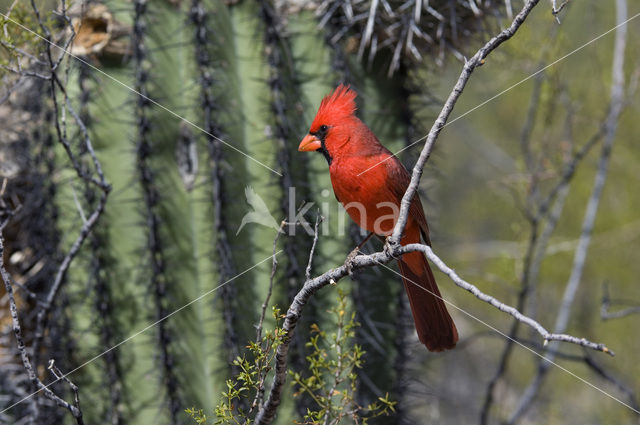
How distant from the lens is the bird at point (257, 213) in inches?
78.1

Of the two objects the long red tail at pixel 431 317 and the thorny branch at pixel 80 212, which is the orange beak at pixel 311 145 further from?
the thorny branch at pixel 80 212

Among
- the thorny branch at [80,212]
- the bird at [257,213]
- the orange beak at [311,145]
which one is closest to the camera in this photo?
the thorny branch at [80,212]

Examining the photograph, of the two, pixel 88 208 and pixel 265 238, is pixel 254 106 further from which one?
pixel 88 208

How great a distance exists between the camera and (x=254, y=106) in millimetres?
2062

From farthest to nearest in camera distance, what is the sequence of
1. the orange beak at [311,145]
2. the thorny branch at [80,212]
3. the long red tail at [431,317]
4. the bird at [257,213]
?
the bird at [257,213] → the orange beak at [311,145] → the long red tail at [431,317] → the thorny branch at [80,212]

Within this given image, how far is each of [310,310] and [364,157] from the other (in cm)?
58

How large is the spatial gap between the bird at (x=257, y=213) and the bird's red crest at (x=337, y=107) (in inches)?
16.3

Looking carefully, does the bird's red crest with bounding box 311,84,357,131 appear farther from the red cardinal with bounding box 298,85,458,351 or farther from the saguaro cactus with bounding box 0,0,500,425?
the saguaro cactus with bounding box 0,0,500,425

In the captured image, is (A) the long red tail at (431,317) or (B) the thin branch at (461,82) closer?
(B) the thin branch at (461,82)

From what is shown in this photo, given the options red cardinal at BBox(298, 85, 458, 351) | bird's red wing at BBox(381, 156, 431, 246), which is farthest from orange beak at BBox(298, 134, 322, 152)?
bird's red wing at BBox(381, 156, 431, 246)

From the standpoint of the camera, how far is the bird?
6.51ft

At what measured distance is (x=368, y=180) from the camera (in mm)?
1670

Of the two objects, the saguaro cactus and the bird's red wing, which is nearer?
the bird's red wing

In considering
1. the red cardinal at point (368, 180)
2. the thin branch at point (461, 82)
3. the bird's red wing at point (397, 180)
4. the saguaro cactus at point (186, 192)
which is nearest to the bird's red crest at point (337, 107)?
the red cardinal at point (368, 180)
